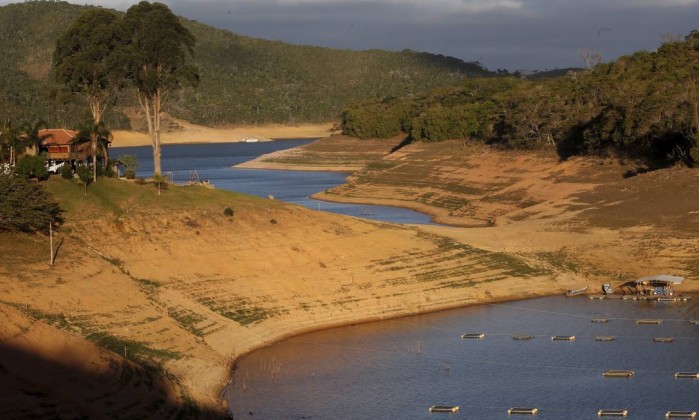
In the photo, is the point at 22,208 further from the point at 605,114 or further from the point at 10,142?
the point at 605,114

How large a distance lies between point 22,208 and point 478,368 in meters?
23.2

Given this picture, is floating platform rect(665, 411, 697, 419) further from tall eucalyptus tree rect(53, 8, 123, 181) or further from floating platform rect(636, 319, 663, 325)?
tall eucalyptus tree rect(53, 8, 123, 181)

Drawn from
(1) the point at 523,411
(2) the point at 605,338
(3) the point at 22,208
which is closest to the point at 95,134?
(3) the point at 22,208

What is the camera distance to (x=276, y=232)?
67.1m

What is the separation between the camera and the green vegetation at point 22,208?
54875mm

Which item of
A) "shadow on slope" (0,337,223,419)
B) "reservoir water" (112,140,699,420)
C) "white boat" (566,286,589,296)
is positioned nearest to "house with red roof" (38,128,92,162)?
"reservoir water" (112,140,699,420)

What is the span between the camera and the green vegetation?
54.9m

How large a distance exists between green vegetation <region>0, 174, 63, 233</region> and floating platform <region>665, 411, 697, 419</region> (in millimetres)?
31071

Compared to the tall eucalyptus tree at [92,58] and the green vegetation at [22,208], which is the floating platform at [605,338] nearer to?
the green vegetation at [22,208]

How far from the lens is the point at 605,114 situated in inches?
4328

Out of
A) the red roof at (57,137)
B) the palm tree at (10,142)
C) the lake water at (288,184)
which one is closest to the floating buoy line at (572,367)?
the palm tree at (10,142)

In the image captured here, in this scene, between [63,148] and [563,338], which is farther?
[63,148]

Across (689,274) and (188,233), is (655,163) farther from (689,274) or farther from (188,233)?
(188,233)

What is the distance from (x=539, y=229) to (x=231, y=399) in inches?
1554
